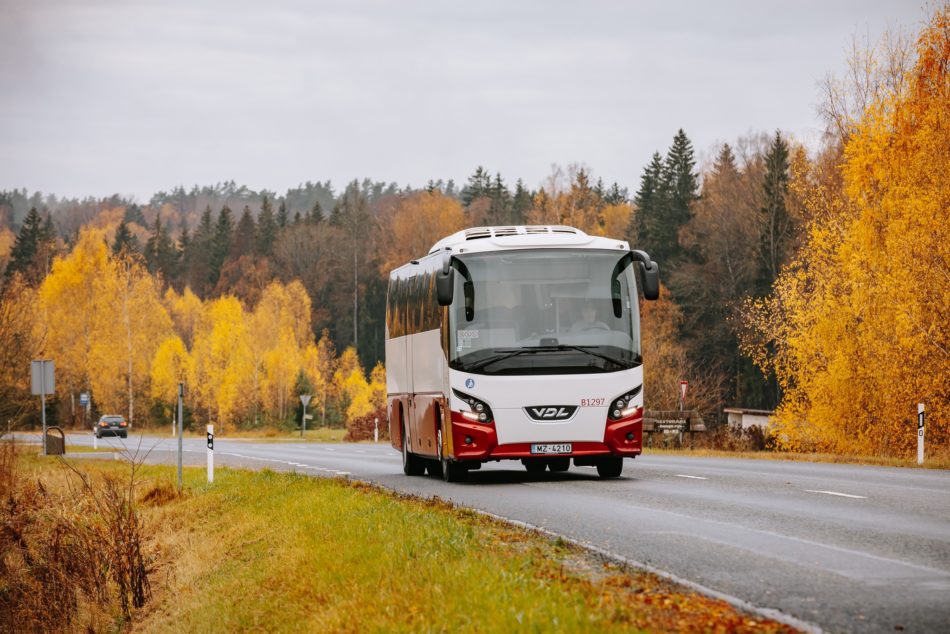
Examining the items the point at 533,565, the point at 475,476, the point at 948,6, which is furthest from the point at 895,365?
the point at 533,565

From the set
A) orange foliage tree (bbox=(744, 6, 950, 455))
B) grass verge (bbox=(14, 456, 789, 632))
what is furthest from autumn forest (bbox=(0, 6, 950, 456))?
grass verge (bbox=(14, 456, 789, 632))

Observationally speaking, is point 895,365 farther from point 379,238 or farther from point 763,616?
point 379,238

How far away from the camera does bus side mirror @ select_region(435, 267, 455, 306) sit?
18922 millimetres

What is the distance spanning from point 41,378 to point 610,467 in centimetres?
2444

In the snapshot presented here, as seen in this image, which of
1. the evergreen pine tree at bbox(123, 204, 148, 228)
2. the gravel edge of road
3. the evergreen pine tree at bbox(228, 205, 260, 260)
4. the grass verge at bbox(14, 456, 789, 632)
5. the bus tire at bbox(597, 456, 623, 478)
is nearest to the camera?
the gravel edge of road

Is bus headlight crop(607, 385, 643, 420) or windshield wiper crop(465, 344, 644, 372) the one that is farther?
bus headlight crop(607, 385, 643, 420)

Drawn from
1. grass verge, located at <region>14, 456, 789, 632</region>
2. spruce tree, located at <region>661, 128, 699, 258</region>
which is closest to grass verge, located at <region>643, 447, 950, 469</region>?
grass verge, located at <region>14, 456, 789, 632</region>

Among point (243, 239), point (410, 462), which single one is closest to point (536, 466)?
point (410, 462)

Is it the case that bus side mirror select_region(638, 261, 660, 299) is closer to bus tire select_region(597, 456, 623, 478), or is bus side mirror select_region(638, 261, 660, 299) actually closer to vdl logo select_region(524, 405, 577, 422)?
vdl logo select_region(524, 405, 577, 422)

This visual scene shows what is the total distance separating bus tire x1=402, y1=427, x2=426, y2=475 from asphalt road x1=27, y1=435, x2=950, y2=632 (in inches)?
19.2

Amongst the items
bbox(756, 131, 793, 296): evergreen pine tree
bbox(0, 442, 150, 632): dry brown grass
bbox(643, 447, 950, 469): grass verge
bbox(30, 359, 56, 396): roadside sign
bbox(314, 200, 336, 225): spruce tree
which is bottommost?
bbox(0, 442, 150, 632): dry brown grass

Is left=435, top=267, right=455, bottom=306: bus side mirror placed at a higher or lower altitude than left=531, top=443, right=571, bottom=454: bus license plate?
higher

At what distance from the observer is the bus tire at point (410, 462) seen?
2419 centimetres

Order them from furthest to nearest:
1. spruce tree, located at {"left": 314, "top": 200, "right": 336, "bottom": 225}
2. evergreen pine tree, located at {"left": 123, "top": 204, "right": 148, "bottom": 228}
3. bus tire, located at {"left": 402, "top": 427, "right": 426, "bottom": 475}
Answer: evergreen pine tree, located at {"left": 123, "top": 204, "right": 148, "bottom": 228} → spruce tree, located at {"left": 314, "top": 200, "right": 336, "bottom": 225} → bus tire, located at {"left": 402, "top": 427, "right": 426, "bottom": 475}
